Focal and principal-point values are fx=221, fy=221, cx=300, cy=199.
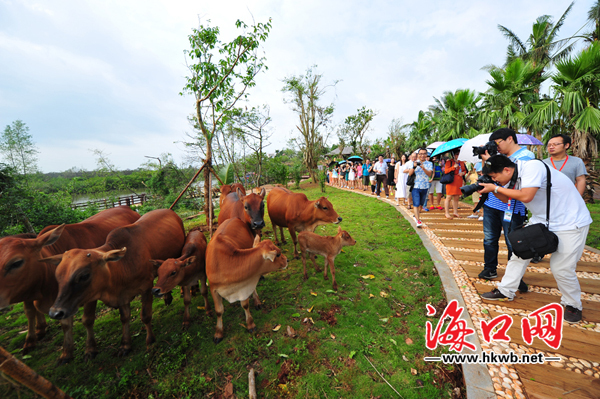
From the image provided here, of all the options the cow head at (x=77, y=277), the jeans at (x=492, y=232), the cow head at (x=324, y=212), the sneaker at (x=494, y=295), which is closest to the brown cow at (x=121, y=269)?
the cow head at (x=77, y=277)

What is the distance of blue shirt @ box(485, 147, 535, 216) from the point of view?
3049 millimetres

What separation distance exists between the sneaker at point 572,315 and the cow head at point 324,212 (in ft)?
11.5

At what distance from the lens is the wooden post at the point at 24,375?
1484mm

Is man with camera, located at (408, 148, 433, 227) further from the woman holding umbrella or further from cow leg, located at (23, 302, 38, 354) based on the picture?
cow leg, located at (23, 302, 38, 354)

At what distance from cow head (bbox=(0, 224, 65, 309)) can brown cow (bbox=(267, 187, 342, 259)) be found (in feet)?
12.7

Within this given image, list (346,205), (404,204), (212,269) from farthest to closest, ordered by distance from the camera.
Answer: (346,205) → (404,204) → (212,269)

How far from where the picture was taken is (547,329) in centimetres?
273

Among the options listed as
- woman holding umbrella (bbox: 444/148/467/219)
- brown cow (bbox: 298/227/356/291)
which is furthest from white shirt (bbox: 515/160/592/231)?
woman holding umbrella (bbox: 444/148/467/219)

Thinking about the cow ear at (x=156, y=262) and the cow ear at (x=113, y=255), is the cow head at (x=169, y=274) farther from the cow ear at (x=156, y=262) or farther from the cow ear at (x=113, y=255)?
the cow ear at (x=113, y=255)

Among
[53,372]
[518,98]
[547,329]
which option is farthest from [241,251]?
[518,98]

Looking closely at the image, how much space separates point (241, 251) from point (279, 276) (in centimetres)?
188

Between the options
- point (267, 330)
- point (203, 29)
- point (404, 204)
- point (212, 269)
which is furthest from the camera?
point (404, 204)

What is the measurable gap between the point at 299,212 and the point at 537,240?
3906mm

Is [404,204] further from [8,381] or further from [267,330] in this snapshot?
[8,381]
